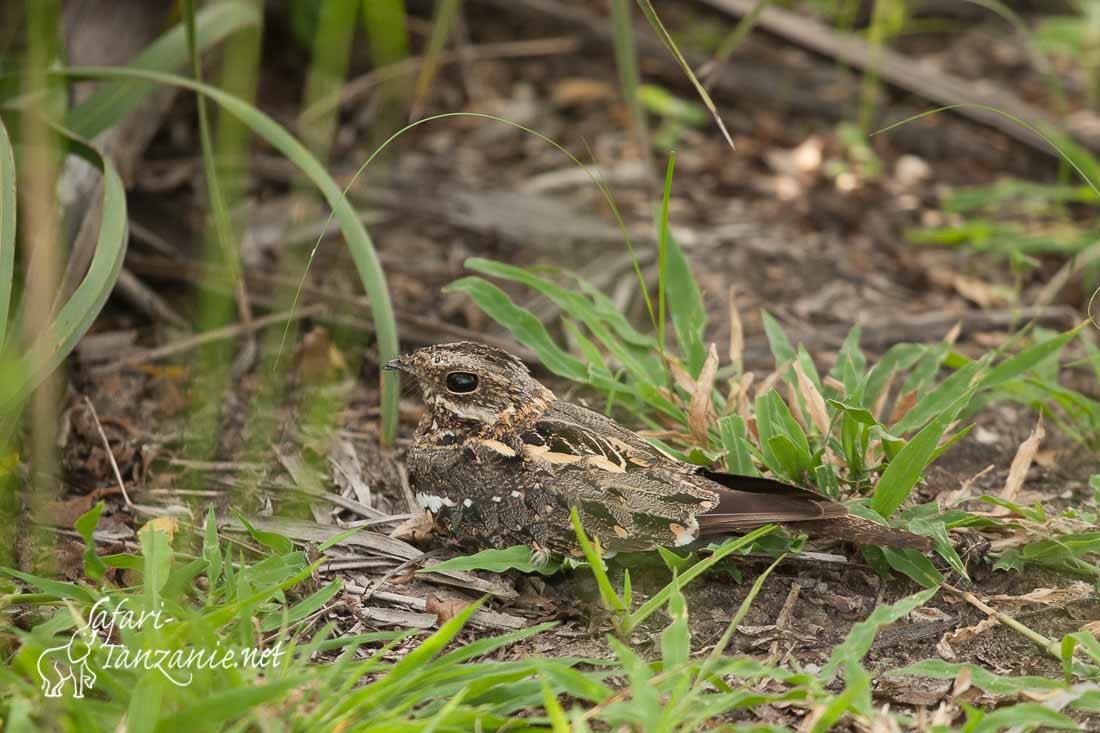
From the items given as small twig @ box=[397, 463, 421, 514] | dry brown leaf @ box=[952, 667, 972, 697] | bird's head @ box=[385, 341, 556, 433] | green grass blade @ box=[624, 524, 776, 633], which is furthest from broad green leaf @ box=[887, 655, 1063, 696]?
small twig @ box=[397, 463, 421, 514]

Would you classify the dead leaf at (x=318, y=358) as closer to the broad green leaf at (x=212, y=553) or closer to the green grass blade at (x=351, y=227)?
the green grass blade at (x=351, y=227)

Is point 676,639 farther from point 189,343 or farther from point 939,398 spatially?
point 189,343

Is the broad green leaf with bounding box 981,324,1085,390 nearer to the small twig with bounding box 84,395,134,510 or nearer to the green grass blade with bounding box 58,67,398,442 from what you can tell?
the green grass blade with bounding box 58,67,398,442

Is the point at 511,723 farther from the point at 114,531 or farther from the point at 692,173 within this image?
the point at 692,173

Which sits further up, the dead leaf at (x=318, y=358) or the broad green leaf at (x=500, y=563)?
the dead leaf at (x=318, y=358)

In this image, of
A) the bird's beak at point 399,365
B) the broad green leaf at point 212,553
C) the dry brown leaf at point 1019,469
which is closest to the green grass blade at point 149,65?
the bird's beak at point 399,365

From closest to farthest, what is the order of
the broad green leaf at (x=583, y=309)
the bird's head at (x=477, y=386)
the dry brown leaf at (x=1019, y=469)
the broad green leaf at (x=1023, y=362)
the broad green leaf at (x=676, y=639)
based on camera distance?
the broad green leaf at (x=676, y=639) → the bird's head at (x=477, y=386) → the dry brown leaf at (x=1019, y=469) → the broad green leaf at (x=1023, y=362) → the broad green leaf at (x=583, y=309)

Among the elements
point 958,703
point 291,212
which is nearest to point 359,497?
point 958,703
